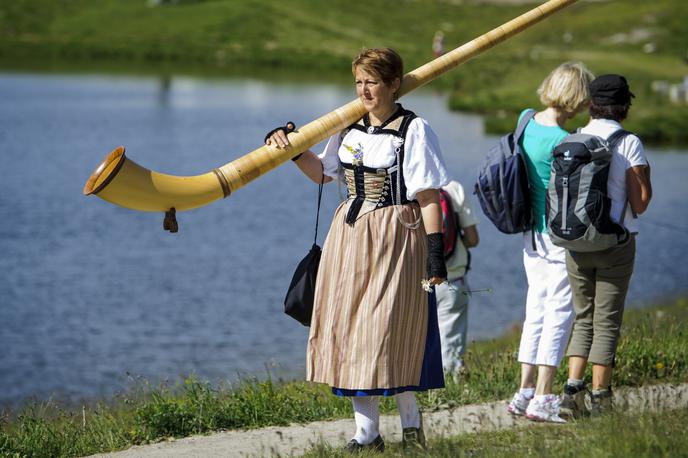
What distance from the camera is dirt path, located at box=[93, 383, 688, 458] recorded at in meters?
6.00

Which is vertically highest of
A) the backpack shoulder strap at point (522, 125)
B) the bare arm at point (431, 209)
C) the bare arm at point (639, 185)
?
the backpack shoulder strap at point (522, 125)

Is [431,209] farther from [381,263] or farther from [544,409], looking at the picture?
[544,409]

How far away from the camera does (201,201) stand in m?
5.44

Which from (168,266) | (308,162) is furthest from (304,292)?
(168,266)

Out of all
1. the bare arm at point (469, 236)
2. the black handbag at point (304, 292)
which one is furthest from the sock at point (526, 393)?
the bare arm at point (469, 236)

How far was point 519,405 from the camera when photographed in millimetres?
6703

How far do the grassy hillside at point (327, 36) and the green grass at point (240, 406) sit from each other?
50170mm

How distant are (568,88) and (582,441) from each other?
2.31 m

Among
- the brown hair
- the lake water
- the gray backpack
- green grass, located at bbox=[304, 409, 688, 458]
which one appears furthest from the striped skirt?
the lake water

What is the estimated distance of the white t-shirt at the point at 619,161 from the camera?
20.5ft

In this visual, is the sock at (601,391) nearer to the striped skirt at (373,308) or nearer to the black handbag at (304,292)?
the striped skirt at (373,308)

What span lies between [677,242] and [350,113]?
1937cm

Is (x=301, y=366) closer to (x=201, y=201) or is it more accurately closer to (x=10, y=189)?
(x=201, y=201)

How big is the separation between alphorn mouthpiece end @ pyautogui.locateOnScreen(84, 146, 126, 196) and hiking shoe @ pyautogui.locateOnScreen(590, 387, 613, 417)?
2929mm
